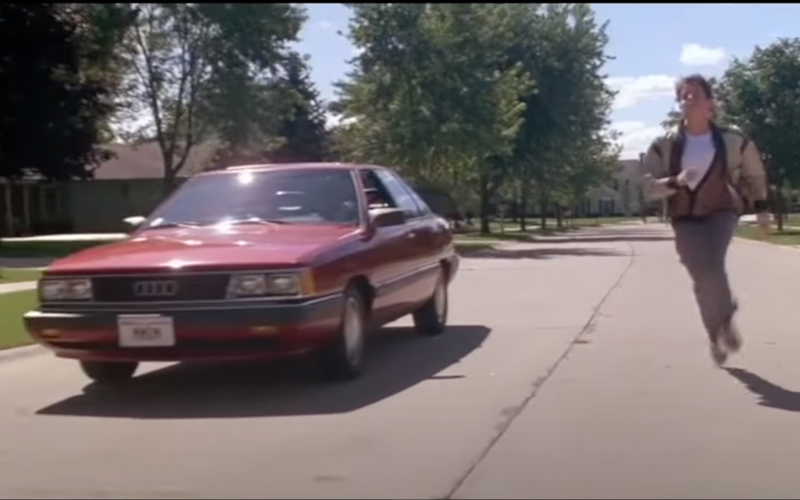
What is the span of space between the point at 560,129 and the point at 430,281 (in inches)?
1679

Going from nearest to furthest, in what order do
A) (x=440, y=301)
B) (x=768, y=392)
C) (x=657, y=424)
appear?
1. (x=657, y=424)
2. (x=768, y=392)
3. (x=440, y=301)

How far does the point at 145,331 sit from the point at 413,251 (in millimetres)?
3178

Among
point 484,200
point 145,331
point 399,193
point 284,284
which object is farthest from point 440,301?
point 484,200

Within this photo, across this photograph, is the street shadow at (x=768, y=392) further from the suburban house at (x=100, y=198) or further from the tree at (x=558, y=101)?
the suburban house at (x=100, y=198)

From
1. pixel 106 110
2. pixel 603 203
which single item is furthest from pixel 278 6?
pixel 603 203

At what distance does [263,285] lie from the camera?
9156 mm

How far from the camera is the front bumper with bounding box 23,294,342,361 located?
905 centimetres

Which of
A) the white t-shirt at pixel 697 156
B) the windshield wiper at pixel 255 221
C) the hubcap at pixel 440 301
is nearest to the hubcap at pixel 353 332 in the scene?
the windshield wiper at pixel 255 221

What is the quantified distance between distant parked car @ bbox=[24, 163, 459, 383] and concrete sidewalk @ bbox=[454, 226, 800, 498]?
1495mm

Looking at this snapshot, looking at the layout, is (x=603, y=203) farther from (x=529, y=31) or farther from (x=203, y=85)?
(x=203, y=85)

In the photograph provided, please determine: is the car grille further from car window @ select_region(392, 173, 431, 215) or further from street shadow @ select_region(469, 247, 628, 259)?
street shadow @ select_region(469, 247, 628, 259)

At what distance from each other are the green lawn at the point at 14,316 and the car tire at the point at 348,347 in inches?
150

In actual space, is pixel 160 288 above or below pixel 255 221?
below

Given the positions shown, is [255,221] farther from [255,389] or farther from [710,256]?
[710,256]
